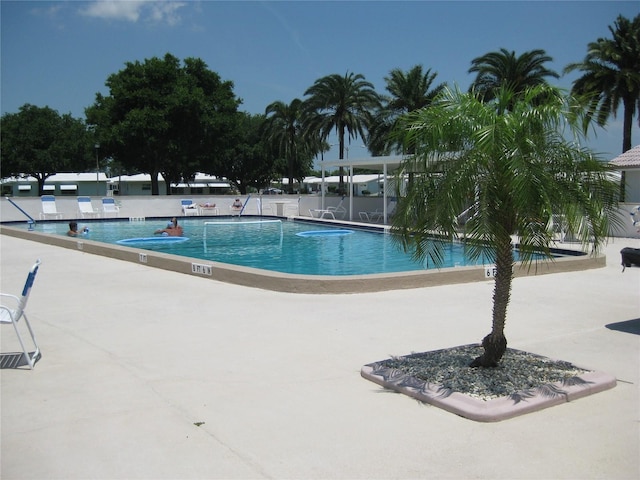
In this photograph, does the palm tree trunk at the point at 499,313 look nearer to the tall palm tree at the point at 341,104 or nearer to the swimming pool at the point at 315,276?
the swimming pool at the point at 315,276

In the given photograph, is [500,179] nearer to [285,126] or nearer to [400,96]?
[400,96]

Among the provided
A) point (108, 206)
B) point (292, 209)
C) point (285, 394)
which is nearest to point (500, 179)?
point (285, 394)

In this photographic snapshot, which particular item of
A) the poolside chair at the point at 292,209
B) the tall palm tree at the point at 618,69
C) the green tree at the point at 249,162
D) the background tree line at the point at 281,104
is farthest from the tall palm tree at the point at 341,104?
the green tree at the point at 249,162

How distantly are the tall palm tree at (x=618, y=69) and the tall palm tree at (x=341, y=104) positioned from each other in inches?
482

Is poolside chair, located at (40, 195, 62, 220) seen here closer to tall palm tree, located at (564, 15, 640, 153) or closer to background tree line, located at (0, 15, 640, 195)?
background tree line, located at (0, 15, 640, 195)

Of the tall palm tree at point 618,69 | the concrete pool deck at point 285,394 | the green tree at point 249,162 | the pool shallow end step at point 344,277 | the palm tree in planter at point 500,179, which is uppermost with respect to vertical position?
the tall palm tree at point 618,69

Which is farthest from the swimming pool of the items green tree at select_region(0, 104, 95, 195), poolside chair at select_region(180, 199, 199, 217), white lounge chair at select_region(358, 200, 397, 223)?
green tree at select_region(0, 104, 95, 195)

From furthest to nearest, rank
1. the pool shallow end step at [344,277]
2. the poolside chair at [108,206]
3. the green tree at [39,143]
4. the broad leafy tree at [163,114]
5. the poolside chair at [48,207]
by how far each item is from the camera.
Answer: the green tree at [39,143]
the broad leafy tree at [163,114]
the poolside chair at [108,206]
the poolside chair at [48,207]
the pool shallow end step at [344,277]

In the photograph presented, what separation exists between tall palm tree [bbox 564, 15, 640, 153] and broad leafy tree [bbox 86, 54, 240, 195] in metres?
23.7

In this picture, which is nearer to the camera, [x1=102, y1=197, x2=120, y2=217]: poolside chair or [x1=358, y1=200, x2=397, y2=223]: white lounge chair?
[x1=358, y1=200, x2=397, y2=223]: white lounge chair

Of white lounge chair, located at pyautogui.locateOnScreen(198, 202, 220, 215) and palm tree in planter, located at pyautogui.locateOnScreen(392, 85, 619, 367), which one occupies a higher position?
palm tree in planter, located at pyautogui.locateOnScreen(392, 85, 619, 367)

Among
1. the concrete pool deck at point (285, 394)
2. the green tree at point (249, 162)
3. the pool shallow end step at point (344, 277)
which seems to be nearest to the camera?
the concrete pool deck at point (285, 394)

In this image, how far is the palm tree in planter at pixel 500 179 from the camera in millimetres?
4387

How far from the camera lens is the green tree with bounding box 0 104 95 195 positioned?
6028 centimetres
